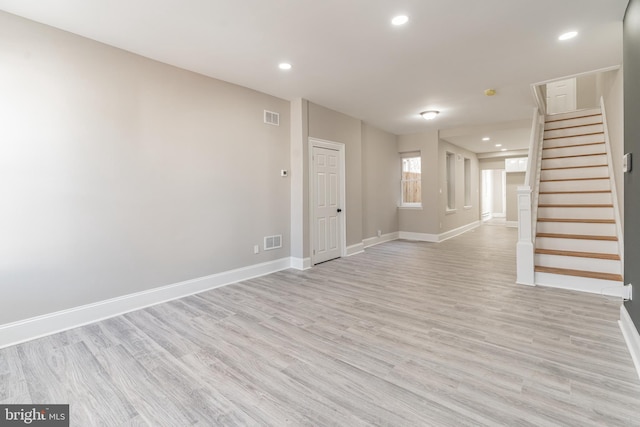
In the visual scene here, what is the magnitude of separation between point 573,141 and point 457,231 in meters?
3.77

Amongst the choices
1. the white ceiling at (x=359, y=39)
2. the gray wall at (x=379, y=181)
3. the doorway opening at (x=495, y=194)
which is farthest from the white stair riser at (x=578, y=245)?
the doorway opening at (x=495, y=194)

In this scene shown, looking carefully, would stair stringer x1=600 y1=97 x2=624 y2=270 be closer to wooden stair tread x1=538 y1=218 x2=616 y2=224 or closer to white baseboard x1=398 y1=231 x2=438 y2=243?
wooden stair tread x1=538 y1=218 x2=616 y2=224

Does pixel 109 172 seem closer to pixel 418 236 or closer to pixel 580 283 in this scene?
pixel 580 283

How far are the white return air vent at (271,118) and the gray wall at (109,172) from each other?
8.2 inches

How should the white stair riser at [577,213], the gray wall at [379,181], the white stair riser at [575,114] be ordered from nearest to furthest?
1. the white stair riser at [577,213]
2. the white stair riser at [575,114]
3. the gray wall at [379,181]

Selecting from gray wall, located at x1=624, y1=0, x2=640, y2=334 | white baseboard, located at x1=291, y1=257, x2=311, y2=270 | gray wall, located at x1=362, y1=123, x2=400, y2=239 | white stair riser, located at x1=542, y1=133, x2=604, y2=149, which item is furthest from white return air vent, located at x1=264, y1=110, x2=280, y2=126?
white stair riser, located at x1=542, y1=133, x2=604, y2=149

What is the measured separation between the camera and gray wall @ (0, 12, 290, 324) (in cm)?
256

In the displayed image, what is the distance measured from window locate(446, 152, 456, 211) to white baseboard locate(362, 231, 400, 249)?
1968 mm

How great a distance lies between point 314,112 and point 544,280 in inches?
164

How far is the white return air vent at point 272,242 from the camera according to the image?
4619 mm

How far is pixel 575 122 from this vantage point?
225 inches

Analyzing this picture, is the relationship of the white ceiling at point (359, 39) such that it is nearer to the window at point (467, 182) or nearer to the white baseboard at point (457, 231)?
the white baseboard at point (457, 231)

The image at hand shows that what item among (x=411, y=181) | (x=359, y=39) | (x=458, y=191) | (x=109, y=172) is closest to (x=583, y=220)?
(x=359, y=39)

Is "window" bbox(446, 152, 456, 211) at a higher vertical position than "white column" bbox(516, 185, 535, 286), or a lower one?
higher
